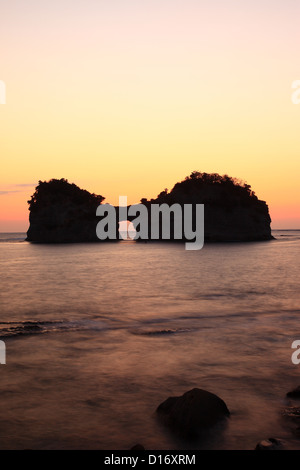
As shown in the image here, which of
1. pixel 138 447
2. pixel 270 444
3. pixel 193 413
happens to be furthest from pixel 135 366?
pixel 270 444

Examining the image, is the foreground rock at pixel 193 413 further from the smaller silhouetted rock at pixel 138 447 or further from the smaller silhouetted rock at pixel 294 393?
the smaller silhouetted rock at pixel 294 393

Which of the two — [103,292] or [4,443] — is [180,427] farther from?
[103,292]

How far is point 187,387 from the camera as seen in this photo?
315 inches

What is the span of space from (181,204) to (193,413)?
11742 centimetres

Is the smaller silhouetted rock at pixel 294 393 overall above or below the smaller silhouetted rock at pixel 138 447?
below

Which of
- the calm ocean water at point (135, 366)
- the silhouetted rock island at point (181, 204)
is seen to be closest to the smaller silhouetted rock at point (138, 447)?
the calm ocean water at point (135, 366)

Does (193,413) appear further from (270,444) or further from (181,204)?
(181,204)

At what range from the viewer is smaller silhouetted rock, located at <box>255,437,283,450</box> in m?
5.39

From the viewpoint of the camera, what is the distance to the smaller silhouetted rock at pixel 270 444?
5387 millimetres

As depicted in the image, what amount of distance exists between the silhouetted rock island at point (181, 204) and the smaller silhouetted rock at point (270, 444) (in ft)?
351

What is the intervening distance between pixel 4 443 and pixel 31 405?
131 cm

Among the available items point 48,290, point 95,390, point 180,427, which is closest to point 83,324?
point 95,390

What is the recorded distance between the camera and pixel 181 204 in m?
122

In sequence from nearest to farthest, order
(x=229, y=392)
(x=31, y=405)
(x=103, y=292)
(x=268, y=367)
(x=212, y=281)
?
(x=31, y=405)
(x=229, y=392)
(x=268, y=367)
(x=103, y=292)
(x=212, y=281)
